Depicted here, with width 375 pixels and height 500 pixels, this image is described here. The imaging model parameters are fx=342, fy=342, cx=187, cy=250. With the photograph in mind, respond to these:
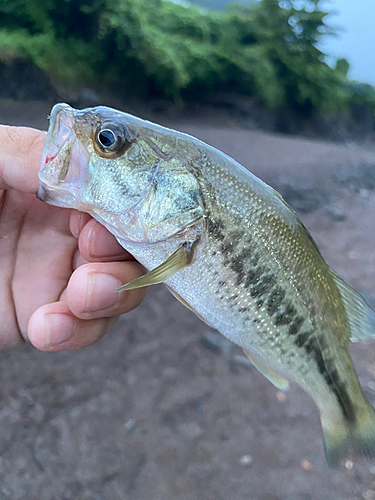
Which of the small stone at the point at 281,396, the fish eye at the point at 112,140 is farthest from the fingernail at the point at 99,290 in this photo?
the small stone at the point at 281,396

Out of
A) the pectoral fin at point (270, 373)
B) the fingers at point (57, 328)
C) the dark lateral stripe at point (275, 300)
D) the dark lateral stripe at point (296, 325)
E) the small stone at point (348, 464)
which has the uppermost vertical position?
the dark lateral stripe at point (275, 300)

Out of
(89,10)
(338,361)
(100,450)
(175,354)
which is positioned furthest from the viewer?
(89,10)

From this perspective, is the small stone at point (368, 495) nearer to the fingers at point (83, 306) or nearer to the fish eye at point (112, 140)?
the fingers at point (83, 306)

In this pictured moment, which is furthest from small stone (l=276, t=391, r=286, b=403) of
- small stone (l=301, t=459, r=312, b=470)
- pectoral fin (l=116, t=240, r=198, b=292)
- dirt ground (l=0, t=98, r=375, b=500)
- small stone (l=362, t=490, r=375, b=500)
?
pectoral fin (l=116, t=240, r=198, b=292)

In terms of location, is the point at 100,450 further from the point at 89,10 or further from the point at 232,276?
the point at 89,10

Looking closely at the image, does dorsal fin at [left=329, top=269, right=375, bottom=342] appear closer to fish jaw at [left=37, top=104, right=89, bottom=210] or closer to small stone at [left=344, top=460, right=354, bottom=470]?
fish jaw at [left=37, top=104, right=89, bottom=210]

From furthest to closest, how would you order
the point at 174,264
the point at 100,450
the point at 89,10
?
the point at 89,10 < the point at 100,450 < the point at 174,264

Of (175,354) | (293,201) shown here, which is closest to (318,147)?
(293,201)

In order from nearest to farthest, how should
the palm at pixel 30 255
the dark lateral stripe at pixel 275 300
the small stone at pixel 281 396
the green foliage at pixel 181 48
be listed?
the dark lateral stripe at pixel 275 300, the palm at pixel 30 255, the small stone at pixel 281 396, the green foliage at pixel 181 48
